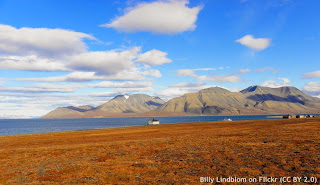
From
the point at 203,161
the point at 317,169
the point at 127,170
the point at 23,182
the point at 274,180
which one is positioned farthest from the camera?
the point at 203,161

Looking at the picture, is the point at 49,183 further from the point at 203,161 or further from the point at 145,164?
the point at 203,161

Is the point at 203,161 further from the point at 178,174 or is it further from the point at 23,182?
the point at 23,182

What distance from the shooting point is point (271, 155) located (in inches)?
853

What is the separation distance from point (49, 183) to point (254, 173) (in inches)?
570

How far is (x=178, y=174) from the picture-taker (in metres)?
17.4

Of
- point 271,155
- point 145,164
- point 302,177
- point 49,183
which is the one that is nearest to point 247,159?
point 271,155

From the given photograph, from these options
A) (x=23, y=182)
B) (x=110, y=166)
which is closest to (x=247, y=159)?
(x=110, y=166)

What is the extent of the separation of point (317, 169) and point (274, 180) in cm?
390

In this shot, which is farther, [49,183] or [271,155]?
[271,155]

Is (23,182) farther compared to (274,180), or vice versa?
(23,182)

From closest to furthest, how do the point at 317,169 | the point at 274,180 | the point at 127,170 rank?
the point at 274,180 → the point at 317,169 → the point at 127,170

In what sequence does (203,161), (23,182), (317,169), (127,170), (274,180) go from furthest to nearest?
(203,161)
(127,170)
(23,182)
(317,169)
(274,180)

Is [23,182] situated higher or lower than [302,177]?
lower

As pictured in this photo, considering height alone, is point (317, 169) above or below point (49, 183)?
above
